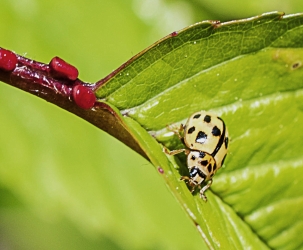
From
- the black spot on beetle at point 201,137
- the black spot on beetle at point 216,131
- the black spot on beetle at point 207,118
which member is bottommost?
the black spot on beetle at point 216,131

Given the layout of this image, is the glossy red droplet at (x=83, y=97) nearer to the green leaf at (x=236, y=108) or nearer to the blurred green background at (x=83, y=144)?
the green leaf at (x=236, y=108)

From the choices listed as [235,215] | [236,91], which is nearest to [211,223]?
[235,215]

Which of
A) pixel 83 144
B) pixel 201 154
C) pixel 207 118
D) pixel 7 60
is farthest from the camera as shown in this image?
pixel 83 144

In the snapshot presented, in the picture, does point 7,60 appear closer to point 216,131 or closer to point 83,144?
point 216,131

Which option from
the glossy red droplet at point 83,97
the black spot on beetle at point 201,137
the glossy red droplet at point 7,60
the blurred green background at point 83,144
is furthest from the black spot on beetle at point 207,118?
the blurred green background at point 83,144

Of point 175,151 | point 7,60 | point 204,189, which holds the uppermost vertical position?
point 7,60

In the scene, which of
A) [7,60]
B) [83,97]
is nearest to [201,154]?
[83,97]
